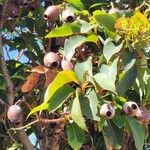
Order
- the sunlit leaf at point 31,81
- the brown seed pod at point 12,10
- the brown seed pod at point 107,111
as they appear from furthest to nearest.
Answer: the brown seed pod at point 12,10, the sunlit leaf at point 31,81, the brown seed pod at point 107,111

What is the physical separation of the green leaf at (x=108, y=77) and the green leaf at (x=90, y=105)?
0.04m

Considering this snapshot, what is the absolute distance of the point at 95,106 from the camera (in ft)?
4.02

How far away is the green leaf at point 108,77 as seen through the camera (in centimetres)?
120

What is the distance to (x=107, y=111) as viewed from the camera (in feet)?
3.88

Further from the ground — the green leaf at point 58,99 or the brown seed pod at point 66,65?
the brown seed pod at point 66,65

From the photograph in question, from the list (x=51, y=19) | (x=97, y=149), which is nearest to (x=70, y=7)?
(x=51, y=19)

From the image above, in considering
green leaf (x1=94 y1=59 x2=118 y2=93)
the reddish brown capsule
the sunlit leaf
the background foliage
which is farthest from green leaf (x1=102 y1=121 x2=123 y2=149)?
the reddish brown capsule

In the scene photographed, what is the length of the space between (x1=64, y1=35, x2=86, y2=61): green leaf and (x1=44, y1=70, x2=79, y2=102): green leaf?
2.6 inches

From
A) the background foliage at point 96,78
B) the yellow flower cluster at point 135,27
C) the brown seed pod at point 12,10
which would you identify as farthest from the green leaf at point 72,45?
the brown seed pod at point 12,10

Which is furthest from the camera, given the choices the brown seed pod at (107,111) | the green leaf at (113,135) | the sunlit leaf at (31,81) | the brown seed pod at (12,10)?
the brown seed pod at (12,10)

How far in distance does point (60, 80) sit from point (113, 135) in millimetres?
189

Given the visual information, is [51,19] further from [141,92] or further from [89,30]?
[141,92]

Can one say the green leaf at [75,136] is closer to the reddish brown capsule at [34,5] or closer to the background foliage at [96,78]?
the background foliage at [96,78]

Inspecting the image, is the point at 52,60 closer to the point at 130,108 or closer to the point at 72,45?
the point at 72,45
